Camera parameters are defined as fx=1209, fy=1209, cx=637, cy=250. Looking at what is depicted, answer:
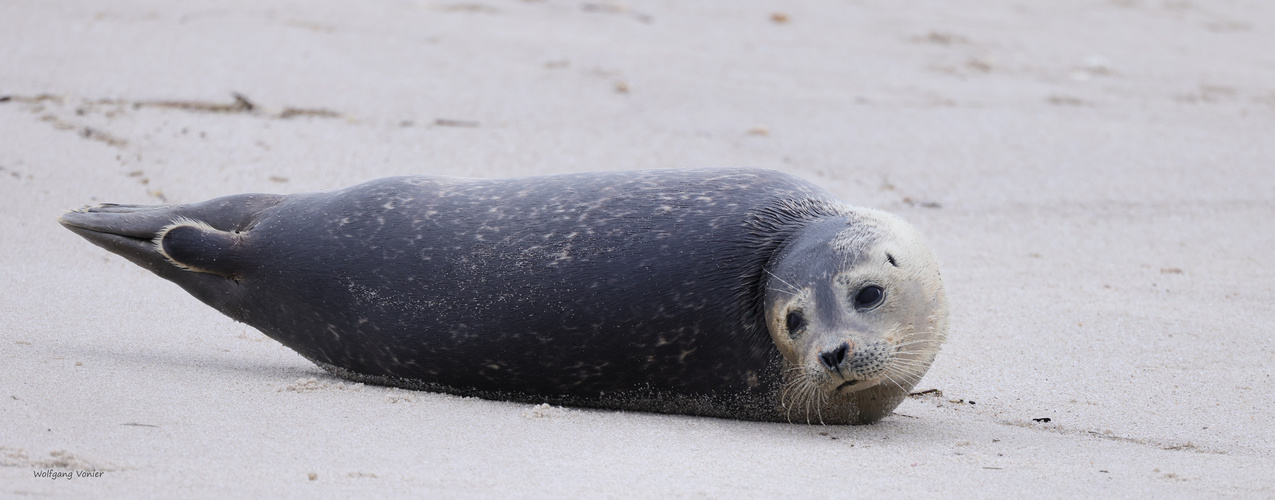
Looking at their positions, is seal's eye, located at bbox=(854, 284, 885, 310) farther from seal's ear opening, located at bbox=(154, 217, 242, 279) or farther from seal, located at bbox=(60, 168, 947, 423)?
seal's ear opening, located at bbox=(154, 217, 242, 279)

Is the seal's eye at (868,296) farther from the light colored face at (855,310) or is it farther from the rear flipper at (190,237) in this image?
the rear flipper at (190,237)

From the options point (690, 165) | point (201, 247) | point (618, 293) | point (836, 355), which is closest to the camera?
point (836, 355)

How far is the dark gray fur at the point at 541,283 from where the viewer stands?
Answer: 3781 millimetres

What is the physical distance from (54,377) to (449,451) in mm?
1369

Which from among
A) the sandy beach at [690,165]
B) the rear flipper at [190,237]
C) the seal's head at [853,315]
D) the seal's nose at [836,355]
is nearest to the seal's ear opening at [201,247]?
the rear flipper at [190,237]

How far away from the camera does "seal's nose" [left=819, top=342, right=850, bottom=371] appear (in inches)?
138

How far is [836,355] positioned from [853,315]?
0.53 ft

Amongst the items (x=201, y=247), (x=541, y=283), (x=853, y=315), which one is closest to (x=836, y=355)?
(x=853, y=315)

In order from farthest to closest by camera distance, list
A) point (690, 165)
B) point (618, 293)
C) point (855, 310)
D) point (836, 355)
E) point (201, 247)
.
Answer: point (690, 165)
point (201, 247)
point (618, 293)
point (855, 310)
point (836, 355)

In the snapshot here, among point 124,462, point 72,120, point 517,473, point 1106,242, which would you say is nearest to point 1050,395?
point 517,473

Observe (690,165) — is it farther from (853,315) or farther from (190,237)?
(853,315)

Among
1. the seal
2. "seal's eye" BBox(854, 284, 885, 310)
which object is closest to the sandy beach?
the seal

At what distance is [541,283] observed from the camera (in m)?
3.80

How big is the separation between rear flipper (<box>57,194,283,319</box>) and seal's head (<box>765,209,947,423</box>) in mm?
1876
